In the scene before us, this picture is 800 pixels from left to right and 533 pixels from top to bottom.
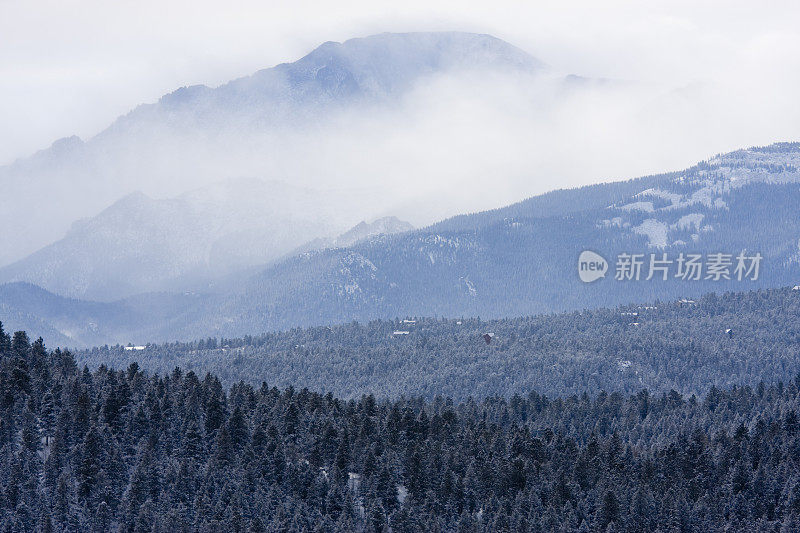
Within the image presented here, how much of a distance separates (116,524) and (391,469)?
3655 centimetres

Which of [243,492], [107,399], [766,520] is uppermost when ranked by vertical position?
[107,399]

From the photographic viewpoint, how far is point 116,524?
177 meters

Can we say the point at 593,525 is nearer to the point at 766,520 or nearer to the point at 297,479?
the point at 766,520

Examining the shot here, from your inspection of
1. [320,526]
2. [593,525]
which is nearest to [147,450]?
[320,526]

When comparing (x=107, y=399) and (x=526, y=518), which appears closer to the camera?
(x=526, y=518)

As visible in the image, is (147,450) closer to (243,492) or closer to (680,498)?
(243,492)

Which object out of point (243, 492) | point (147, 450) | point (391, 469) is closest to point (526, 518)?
point (391, 469)

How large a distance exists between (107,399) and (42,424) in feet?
29.4

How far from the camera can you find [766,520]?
186 metres

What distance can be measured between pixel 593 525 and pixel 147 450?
57.2 meters

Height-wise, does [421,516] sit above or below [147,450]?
below

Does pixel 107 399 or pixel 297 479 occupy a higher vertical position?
pixel 107 399

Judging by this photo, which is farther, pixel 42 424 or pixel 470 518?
pixel 42 424

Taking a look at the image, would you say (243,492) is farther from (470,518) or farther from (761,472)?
(761,472)
